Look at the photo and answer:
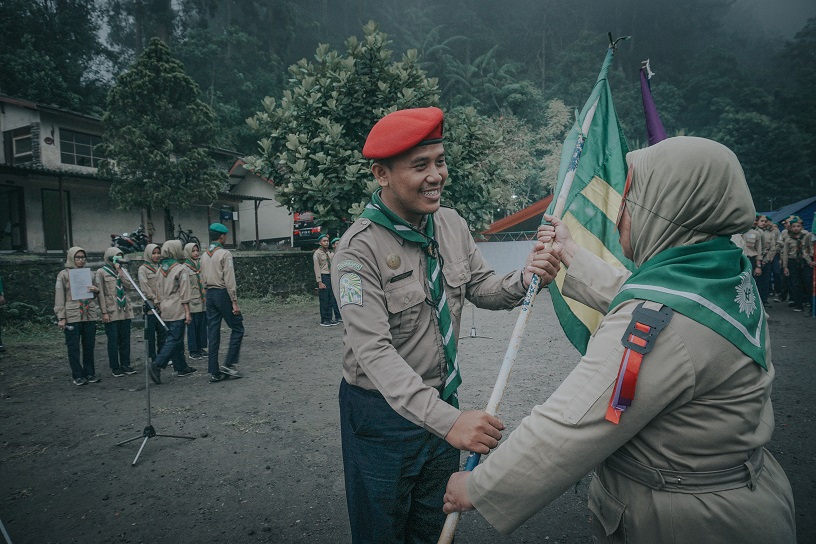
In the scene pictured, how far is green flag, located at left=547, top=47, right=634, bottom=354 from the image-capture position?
2.97 meters

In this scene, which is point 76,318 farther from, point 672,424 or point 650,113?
point 672,424

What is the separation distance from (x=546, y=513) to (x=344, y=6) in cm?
6305

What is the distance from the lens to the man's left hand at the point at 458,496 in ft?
4.93

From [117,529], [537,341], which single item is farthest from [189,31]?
[117,529]

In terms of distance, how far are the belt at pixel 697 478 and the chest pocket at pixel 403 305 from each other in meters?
0.99

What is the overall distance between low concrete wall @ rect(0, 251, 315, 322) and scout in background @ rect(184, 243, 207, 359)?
15.0ft

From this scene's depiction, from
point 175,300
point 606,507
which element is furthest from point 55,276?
point 606,507

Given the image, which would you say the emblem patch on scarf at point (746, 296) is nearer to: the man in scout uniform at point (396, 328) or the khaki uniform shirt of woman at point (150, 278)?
the man in scout uniform at point (396, 328)

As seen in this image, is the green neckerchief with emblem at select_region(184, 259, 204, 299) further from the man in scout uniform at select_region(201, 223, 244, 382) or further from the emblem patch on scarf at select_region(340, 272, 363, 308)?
the emblem patch on scarf at select_region(340, 272, 363, 308)

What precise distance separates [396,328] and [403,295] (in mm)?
148

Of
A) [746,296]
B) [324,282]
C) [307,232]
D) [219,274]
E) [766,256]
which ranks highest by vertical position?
[307,232]

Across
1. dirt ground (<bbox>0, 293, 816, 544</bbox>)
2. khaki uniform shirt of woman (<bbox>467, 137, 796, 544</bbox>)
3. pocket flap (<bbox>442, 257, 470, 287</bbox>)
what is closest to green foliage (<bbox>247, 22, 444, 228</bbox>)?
dirt ground (<bbox>0, 293, 816, 544</bbox>)

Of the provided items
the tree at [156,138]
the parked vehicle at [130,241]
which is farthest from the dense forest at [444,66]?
the parked vehicle at [130,241]

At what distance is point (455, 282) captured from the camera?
2.29 meters
